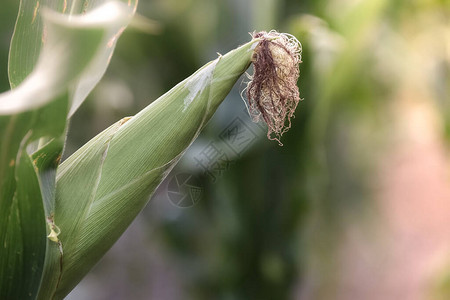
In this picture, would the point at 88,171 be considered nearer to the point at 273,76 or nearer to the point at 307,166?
the point at 273,76

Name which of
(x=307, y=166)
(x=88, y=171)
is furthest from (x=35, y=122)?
(x=307, y=166)

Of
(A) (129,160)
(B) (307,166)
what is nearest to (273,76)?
(A) (129,160)

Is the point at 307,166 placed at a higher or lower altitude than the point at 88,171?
higher

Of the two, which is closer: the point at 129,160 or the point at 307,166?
the point at 129,160

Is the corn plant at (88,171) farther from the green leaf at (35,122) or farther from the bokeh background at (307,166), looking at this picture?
the bokeh background at (307,166)

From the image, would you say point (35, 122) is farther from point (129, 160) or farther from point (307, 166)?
point (307, 166)

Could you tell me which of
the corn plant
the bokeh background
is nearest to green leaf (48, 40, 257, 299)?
the corn plant
